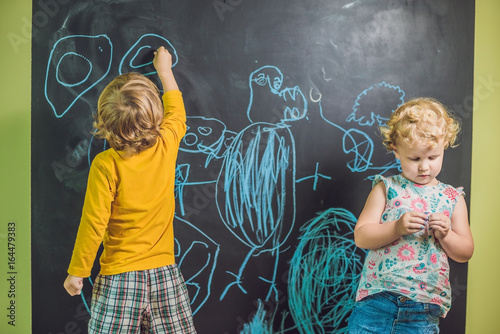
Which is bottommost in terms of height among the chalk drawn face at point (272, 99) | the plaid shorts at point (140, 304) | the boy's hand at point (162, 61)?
the plaid shorts at point (140, 304)

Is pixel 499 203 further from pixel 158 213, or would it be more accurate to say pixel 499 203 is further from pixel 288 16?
pixel 158 213

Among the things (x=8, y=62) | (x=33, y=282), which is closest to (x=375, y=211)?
(x=33, y=282)

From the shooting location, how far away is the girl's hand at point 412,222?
54.3 inches

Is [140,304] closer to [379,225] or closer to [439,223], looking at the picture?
[379,225]

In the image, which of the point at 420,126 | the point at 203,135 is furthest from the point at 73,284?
the point at 420,126

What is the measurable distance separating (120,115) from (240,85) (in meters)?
0.56

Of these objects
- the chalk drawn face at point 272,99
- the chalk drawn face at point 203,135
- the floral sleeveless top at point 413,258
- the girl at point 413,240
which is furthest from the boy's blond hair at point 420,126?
the chalk drawn face at point 203,135

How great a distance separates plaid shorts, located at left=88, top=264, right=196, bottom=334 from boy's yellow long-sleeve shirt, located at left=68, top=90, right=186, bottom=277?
0.03 meters

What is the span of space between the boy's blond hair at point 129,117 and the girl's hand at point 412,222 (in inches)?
34.3

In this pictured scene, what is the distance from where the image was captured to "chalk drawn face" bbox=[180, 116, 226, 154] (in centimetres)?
180

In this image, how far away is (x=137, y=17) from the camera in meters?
1.77

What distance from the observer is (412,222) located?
1383 millimetres

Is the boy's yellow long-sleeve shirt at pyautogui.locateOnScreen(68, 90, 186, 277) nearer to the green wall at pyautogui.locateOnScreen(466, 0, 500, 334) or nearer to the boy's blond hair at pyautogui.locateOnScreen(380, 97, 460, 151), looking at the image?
the boy's blond hair at pyautogui.locateOnScreen(380, 97, 460, 151)

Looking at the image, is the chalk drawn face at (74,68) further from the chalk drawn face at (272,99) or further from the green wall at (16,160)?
the chalk drawn face at (272,99)
